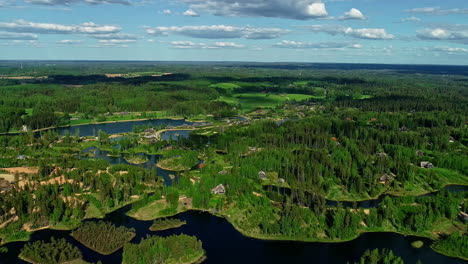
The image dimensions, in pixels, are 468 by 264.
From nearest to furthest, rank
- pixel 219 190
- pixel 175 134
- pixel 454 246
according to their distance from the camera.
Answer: pixel 454 246 → pixel 219 190 → pixel 175 134

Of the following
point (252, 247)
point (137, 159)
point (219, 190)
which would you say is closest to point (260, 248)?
point (252, 247)

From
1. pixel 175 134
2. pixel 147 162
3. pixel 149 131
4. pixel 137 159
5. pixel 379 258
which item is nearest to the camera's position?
pixel 379 258

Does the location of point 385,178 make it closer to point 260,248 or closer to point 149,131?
point 260,248

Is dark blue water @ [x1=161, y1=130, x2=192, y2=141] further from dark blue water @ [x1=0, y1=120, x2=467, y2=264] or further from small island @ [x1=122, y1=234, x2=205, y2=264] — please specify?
small island @ [x1=122, y1=234, x2=205, y2=264]

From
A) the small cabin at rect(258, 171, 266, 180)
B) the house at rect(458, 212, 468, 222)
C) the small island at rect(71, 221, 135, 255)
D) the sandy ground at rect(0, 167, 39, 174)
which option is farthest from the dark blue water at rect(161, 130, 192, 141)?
the house at rect(458, 212, 468, 222)

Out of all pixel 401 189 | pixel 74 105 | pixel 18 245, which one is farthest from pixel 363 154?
pixel 74 105

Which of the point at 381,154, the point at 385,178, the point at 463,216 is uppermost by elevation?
the point at 381,154

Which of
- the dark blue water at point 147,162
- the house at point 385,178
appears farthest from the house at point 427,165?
the dark blue water at point 147,162
